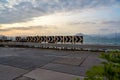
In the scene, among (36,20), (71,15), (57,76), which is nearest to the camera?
(57,76)

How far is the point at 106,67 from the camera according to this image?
262cm

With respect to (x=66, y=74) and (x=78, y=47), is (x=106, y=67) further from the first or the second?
(x=78, y=47)

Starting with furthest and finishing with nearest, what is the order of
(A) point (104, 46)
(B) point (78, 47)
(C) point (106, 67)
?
1. (B) point (78, 47)
2. (A) point (104, 46)
3. (C) point (106, 67)

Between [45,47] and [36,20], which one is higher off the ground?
[36,20]

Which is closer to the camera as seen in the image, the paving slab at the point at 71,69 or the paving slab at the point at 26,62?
the paving slab at the point at 71,69

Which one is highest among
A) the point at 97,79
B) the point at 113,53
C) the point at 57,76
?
the point at 113,53

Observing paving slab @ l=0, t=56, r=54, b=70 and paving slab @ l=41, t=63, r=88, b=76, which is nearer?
paving slab @ l=41, t=63, r=88, b=76

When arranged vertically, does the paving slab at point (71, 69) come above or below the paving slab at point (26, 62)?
below

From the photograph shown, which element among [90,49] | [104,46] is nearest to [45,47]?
[90,49]

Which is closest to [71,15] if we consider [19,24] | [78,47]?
[78,47]

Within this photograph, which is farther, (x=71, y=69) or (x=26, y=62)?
(x=26, y=62)

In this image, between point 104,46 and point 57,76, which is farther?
point 104,46

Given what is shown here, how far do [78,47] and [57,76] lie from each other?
12.7 m

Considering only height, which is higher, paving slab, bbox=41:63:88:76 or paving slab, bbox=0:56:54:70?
paving slab, bbox=0:56:54:70
